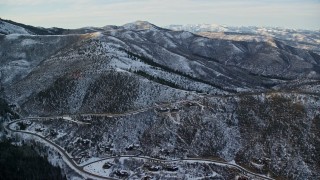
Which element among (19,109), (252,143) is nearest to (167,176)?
(252,143)

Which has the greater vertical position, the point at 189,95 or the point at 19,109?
the point at 189,95

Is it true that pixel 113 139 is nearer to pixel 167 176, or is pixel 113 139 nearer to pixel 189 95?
pixel 167 176

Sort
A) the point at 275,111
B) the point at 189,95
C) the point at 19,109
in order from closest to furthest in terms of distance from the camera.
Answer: the point at 275,111 < the point at 189,95 < the point at 19,109

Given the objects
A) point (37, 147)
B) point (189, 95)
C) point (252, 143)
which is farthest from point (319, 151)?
point (37, 147)

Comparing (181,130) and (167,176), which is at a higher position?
(181,130)

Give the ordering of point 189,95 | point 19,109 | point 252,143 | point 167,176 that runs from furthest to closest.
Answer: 1. point 19,109
2. point 189,95
3. point 252,143
4. point 167,176

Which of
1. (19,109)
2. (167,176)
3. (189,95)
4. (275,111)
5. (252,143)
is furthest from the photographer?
(19,109)

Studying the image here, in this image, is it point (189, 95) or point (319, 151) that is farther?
point (189, 95)

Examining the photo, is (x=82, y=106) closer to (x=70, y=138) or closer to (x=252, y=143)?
(x=70, y=138)

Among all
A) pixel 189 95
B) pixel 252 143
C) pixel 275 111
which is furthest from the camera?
pixel 189 95

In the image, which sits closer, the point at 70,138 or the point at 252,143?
the point at 252,143
